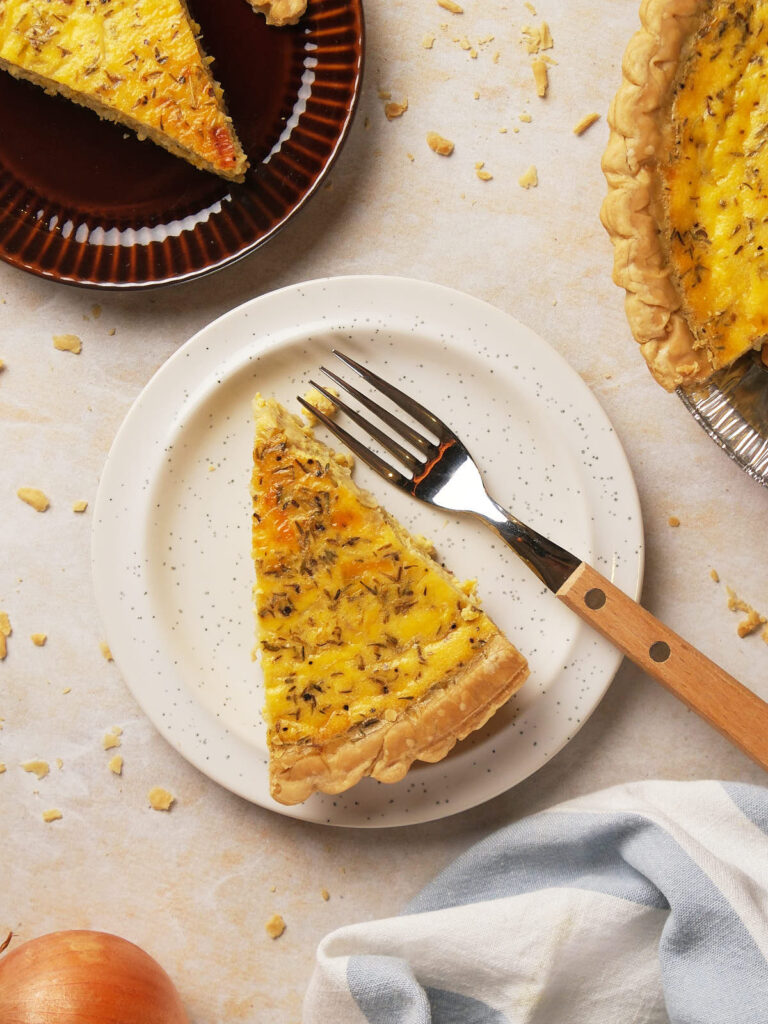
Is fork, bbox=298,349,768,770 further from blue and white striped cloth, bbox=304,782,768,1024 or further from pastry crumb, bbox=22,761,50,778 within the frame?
pastry crumb, bbox=22,761,50,778

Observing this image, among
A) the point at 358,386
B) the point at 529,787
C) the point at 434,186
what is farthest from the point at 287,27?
the point at 529,787

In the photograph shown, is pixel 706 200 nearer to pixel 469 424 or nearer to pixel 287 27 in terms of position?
pixel 469 424

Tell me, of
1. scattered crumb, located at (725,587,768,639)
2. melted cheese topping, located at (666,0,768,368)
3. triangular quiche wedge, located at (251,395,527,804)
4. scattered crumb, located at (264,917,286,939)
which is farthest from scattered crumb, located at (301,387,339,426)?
scattered crumb, located at (264,917,286,939)

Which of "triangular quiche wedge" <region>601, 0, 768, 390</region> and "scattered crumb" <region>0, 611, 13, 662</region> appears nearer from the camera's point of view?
"triangular quiche wedge" <region>601, 0, 768, 390</region>

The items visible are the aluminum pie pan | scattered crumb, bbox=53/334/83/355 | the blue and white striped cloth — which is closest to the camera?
the aluminum pie pan

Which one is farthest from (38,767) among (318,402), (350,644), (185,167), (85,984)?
(185,167)

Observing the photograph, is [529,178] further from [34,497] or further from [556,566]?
[34,497]

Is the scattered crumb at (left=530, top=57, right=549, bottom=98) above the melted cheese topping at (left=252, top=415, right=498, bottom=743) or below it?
above
